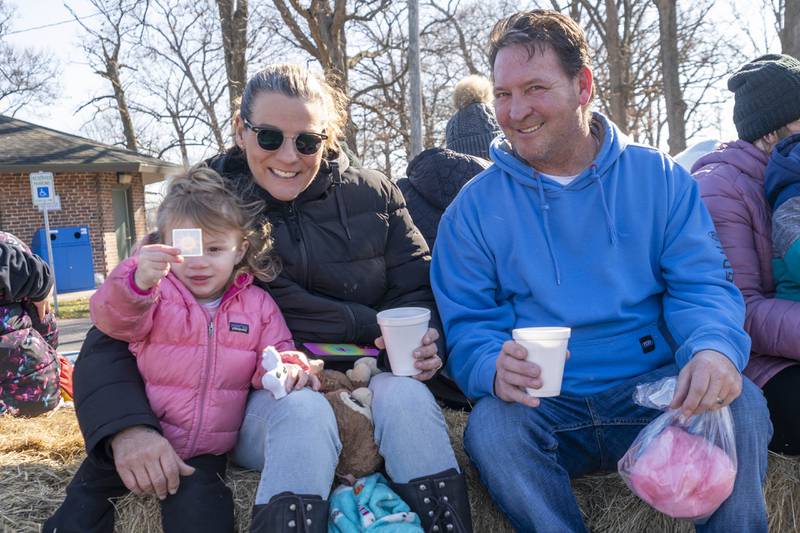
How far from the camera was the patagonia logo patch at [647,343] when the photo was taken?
8.86 feet

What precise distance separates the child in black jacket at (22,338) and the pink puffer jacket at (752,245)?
3.48 meters

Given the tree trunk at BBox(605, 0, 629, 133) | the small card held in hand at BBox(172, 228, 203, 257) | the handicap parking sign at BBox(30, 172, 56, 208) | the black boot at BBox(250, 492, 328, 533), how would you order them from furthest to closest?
1. the tree trunk at BBox(605, 0, 629, 133)
2. the handicap parking sign at BBox(30, 172, 56, 208)
3. the small card held in hand at BBox(172, 228, 203, 257)
4. the black boot at BBox(250, 492, 328, 533)

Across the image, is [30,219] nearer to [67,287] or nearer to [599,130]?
[67,287]

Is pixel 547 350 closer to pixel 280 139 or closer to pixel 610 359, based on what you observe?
pixel 610 359

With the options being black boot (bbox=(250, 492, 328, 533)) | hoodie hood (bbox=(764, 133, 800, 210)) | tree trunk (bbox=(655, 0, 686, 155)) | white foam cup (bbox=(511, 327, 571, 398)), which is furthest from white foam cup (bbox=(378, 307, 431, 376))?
tree trunk (bbox=(655, 0, 686, 155))

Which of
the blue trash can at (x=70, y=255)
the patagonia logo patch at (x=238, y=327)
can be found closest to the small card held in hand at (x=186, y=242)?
the patagonia logo patch at (x=238, y=327)

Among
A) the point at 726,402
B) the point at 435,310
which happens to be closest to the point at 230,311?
the point at 435,310

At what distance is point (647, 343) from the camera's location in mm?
2703

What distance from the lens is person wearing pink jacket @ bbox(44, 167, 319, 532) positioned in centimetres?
241

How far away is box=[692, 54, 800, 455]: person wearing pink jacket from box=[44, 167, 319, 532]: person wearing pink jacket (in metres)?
1.77

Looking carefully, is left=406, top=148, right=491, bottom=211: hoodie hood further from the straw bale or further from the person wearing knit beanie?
the straw bale

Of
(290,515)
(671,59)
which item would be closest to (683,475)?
(290,515)

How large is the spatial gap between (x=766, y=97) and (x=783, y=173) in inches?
19.1

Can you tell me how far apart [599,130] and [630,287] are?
723 mm
